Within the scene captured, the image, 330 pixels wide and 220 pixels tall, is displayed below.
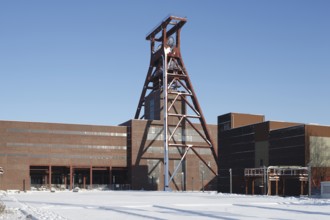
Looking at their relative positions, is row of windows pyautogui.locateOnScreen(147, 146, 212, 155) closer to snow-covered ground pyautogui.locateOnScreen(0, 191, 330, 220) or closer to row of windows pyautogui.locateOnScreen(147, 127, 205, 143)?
row of windows pyautogui.locateOnScreen(147, 127, 205, 143)

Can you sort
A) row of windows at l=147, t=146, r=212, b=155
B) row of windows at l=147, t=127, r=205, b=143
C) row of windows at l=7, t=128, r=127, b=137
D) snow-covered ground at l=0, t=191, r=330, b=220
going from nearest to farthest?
snow-covered ground at l=0, t=191, r=330, b=220, row of windows at l=7, t=128, r=127, b=137, row of windows at l=147, t=146, r=212, b=155, row of windows at l=147, t=127, r=205, b=143

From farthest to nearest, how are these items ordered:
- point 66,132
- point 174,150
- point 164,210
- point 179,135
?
point 179,135 → point 174,150 → point 66,132 → point 164,210

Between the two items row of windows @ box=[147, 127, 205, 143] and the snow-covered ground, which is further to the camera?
row of windows @ box=[147, 127, 205, 143]

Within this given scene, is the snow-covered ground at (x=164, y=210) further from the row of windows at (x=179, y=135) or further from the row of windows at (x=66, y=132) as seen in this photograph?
the row of windows at (x=179, y=135)

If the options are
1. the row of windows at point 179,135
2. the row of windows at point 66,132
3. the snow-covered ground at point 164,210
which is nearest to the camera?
the snow-covered ground at point 164,210

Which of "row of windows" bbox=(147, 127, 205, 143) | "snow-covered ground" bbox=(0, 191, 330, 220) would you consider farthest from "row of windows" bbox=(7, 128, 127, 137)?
"snow-covered ground" bbox=(0, 191, 330, 220)

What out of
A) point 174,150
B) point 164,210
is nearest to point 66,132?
point 174,150

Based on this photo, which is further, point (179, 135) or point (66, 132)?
point (179, 135)

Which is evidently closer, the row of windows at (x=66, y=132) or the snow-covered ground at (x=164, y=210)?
the snow-covered ground at (x=164, y=210)

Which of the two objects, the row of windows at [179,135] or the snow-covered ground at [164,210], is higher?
the row of windows at [179,135]

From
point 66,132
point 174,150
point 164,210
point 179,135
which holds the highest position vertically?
point 66,132

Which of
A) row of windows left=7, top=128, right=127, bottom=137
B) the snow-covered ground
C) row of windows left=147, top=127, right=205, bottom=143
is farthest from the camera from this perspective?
row of windows left=147, top=127, right=205, bottom=143

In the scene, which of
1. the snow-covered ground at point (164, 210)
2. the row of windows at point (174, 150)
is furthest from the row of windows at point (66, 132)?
the snow-covered ground at point (164, 210)

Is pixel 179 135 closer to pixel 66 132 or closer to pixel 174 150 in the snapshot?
pixel 174 150
